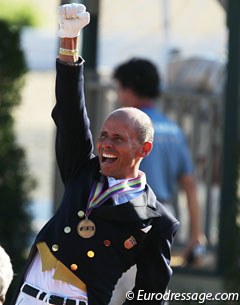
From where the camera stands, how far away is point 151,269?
14.0 ft

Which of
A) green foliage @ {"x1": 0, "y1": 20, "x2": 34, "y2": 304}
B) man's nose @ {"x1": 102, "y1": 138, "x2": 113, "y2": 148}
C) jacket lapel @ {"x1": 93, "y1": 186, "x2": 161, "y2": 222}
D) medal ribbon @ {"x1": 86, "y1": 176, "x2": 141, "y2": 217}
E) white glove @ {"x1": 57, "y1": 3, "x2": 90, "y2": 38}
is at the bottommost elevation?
green foliage @ {"x1": 0, "y1": 20, "x2": 34, "y2": 304}

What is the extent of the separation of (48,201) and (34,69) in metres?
7.27

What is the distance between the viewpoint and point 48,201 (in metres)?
12.3

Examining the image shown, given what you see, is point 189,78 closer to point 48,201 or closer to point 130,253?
point 48,201

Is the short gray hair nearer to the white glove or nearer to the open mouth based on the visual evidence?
the open mouth

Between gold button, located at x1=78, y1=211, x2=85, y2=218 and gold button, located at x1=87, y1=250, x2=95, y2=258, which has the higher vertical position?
gold button, located at x1=78, y1=211, x2=85, y2=218

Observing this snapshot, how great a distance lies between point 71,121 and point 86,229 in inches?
17.6

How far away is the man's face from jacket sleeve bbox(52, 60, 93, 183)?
139 millimetres

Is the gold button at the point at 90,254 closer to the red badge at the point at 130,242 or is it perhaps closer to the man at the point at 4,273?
the red badge at the point at 130,242

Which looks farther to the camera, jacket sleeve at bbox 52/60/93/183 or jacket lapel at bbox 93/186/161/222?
jacket sleeve at bbox 52/60/93/183

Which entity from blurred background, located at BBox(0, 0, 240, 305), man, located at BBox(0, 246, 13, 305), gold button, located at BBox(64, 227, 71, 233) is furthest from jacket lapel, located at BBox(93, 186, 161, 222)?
blurred background, located at BBox(0, 0, 240, 305)

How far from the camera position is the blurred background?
297 inches

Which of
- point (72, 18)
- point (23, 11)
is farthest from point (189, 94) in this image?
point (23, 11)

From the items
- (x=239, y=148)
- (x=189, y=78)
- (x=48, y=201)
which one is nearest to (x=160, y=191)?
(x=239, y=148)
